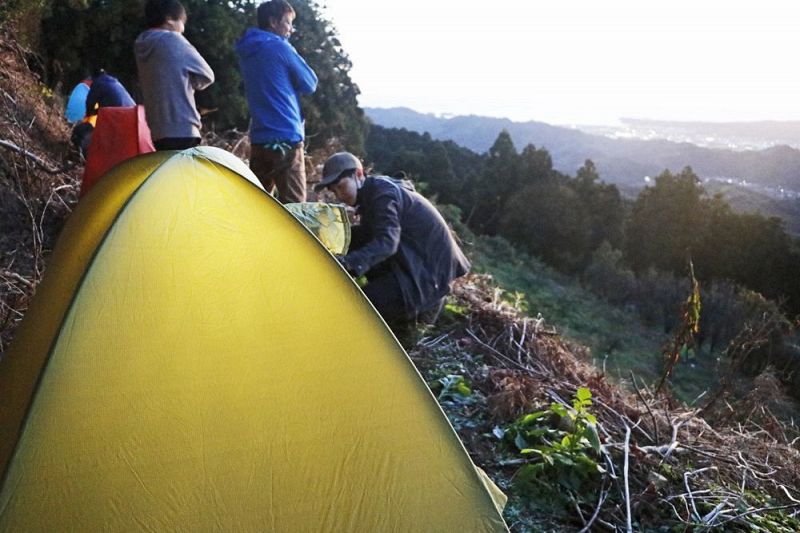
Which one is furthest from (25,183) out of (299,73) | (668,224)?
(668,224)

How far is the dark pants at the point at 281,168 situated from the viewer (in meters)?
4.73

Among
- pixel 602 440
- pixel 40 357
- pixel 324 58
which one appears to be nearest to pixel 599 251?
pixel 324 58

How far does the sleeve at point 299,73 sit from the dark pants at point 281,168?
46cm

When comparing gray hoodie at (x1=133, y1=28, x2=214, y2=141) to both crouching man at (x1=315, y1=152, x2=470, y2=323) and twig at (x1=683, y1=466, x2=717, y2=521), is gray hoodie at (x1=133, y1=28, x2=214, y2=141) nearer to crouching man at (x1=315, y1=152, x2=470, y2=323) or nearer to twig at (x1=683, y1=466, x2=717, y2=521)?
crouching man at (x1=315, y1=152, x2=470, y2=323)

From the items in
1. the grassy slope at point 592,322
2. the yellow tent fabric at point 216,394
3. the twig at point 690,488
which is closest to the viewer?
the yellow tent fabric at point 216,394

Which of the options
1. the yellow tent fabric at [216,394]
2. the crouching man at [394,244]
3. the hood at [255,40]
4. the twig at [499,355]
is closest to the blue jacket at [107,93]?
the hood at [255,40]

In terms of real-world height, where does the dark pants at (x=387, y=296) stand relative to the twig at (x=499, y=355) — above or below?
above

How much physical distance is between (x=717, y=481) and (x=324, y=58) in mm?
22266

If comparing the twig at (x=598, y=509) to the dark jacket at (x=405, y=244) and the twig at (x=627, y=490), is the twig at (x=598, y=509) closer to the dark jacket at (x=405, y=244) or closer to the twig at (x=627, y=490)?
the twig at (x=627, y=490)

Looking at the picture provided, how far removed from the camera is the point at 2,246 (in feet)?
15.1

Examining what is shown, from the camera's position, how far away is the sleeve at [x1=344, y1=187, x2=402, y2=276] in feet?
12.1

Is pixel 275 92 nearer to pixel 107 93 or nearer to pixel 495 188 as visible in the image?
pixel 107 93

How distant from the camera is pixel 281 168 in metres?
4.75

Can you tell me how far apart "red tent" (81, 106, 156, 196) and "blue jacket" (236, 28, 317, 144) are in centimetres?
88
